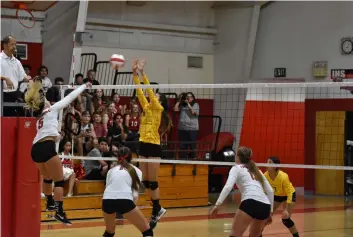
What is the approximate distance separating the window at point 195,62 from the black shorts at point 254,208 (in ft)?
47.0

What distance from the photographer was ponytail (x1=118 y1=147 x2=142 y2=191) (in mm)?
10453

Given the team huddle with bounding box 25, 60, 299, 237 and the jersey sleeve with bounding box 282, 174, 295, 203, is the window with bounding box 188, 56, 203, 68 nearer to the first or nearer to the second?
the jersey sleeve with bounding box 282, 174, 295, 203

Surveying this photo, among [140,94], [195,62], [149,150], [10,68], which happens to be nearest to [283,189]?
[149,150]

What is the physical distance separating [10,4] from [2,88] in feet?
29.6

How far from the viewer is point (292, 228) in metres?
12.3

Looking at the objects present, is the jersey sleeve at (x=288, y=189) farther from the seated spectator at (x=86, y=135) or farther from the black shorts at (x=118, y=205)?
the seated spectator at (x=86, y=135)

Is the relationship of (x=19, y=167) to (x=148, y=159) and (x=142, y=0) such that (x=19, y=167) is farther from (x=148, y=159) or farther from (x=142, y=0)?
→ (x=142, y=0)

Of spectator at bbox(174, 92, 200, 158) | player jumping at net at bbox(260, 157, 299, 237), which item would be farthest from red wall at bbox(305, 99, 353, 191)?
player jumping at net at bbox(260, 157, 299, 237)

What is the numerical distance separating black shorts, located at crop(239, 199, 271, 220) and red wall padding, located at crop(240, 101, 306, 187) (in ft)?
39.6

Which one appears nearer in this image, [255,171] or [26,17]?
[255,171]

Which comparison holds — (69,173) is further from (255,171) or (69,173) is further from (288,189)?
(255,171)

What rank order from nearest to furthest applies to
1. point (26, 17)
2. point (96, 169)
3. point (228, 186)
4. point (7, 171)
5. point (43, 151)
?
point (228, 186) → point (43, 151) → point (7, 171) → point (96, 169) → point (26, 17)

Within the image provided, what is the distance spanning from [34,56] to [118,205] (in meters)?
11.2

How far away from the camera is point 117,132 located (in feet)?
56.6
